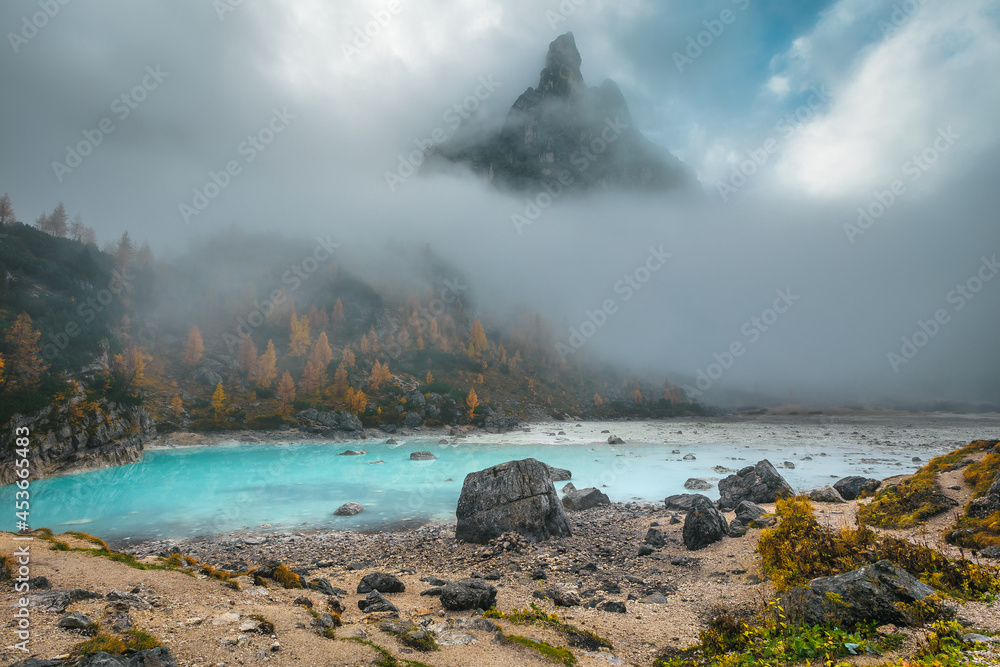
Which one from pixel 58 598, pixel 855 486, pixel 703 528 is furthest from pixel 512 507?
pixel 855 486

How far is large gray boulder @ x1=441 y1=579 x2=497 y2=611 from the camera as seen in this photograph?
39.1 feet

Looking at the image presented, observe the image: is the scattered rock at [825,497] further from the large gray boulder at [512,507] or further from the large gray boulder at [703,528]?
the large gray boulder at [512,507]

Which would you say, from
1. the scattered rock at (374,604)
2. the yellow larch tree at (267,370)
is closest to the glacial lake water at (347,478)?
the scattered rock at (374,604)

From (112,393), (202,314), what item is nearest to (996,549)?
(112,393)

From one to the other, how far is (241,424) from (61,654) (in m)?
100.0

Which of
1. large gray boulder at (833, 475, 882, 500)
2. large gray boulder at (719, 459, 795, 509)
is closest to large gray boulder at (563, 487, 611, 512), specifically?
large gray boulder at (719, 459, 795, 509)

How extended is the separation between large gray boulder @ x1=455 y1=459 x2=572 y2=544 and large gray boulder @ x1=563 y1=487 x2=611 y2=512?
8147 millimetres

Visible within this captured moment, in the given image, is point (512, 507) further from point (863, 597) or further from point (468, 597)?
point (863, 597)

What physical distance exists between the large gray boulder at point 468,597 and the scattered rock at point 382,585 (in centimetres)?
267

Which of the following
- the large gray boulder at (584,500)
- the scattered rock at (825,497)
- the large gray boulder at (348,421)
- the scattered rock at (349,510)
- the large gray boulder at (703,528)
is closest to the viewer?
the large gray boulder at (703,528)

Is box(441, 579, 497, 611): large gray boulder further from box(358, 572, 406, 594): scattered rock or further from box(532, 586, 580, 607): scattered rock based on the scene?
box(358, 572, 406, 594): scattered rock

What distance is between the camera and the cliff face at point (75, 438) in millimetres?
45188

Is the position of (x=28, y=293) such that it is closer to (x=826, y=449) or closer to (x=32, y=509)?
(x=32, y=509)

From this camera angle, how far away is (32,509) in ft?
108
